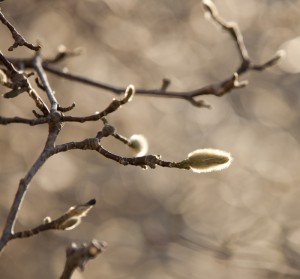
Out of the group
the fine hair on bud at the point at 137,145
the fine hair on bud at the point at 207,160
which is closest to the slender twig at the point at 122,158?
the fine hair on bud at the point at 207,160

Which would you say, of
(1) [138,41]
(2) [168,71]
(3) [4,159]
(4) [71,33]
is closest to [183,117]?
(2) [168,71]

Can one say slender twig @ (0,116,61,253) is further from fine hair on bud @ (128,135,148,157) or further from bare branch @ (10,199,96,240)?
fine hair on bud @ (128,135,148,157)

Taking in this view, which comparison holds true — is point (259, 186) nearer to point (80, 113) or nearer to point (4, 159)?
point (80, 113)

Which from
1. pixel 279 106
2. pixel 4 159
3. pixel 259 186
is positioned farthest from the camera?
pixel 279 106

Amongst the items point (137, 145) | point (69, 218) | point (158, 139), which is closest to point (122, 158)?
point (69, 218)

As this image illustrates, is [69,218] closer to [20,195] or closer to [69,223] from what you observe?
[69,223]

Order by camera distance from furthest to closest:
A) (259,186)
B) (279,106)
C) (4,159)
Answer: (279,106) < (259,186) < (4,159)
